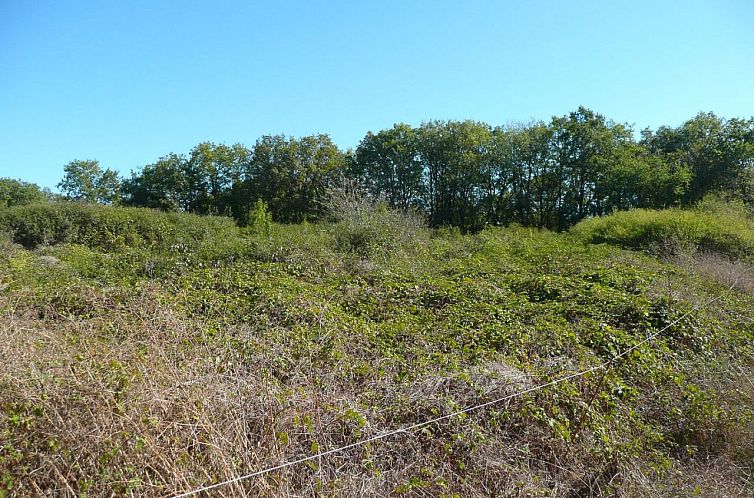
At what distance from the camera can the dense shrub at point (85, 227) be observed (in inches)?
542

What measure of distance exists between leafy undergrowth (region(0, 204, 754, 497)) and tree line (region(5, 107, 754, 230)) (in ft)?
52.0

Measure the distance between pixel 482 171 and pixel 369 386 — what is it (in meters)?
23.4

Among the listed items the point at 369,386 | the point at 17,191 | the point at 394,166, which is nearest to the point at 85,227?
the point at 369,386

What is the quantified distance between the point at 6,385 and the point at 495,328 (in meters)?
4.69

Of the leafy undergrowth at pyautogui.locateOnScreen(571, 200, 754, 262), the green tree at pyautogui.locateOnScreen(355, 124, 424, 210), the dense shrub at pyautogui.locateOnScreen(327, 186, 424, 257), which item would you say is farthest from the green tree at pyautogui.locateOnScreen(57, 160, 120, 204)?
the leafy undergrowth at pyautogui.locateOnScreen(571, 200, 754, 262)

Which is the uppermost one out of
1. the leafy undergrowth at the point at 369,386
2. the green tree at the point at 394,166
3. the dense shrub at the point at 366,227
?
the green tree at the point at 394,166

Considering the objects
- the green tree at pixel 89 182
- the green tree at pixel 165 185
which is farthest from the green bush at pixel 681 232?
the green tree at pixel 89 182

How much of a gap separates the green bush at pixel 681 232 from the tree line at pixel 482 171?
6.64 metres

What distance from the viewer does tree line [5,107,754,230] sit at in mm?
21328

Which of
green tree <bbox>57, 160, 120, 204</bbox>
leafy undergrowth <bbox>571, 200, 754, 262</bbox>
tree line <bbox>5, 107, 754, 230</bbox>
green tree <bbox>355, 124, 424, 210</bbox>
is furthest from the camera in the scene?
green tree <bbox>57, 160, 120, 204</bbox>

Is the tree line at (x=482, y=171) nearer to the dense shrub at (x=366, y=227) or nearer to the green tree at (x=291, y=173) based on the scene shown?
the green tree at (x=291, y=173)

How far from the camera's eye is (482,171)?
26.0 m

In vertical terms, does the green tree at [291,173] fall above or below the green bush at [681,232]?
above

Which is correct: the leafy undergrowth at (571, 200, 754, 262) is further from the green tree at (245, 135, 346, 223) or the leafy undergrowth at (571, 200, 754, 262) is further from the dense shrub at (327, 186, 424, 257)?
the green tree at (245, 135, 346, 223)
